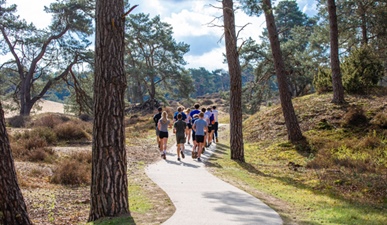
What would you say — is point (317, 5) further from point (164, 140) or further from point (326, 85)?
point (164, 140)

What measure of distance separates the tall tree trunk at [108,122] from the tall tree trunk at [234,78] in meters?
7.45

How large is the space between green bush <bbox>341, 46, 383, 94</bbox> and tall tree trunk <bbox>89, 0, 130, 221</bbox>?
16185mm

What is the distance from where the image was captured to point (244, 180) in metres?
10.2

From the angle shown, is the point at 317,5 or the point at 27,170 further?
the point at 317,5

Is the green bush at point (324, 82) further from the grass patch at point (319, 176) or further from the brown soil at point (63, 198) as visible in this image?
the brown soil at point (63, 198)

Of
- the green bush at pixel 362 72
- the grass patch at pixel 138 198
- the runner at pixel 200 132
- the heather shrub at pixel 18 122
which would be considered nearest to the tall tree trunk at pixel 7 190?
the grass patch at pixel 138 198

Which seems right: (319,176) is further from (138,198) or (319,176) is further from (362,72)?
(362,72)

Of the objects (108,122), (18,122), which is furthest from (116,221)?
(18,122)

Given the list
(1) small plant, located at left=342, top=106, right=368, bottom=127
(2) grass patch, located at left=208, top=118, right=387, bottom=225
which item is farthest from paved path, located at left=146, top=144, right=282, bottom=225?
(1) small plant, located at left=342, top=106, right=368, bottom=127

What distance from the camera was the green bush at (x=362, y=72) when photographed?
752 inches

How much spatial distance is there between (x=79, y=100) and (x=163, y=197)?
24104 millimetres

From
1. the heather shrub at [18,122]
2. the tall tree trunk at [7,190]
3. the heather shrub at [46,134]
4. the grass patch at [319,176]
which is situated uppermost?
the heather shrub at [18,122]

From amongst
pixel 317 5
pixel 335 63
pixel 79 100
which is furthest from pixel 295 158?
pixel 79 100

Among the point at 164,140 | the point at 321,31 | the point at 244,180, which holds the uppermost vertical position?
the point at 321,31
